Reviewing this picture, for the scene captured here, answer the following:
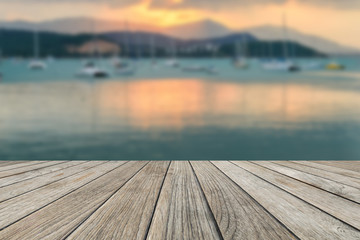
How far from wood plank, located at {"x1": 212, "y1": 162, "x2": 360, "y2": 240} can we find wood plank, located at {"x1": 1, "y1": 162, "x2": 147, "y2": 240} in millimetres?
692

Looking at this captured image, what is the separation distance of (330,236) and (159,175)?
102 cm

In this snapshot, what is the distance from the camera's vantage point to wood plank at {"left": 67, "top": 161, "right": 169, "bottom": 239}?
3.94ft

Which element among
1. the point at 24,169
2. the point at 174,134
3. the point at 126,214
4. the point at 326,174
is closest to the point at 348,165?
the point at 326,174

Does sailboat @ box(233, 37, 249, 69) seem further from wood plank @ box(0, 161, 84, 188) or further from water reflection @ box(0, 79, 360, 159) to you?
wood plank @ box(0, 161, 84, 188)

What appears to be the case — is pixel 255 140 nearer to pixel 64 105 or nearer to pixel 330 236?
pixel 330 236

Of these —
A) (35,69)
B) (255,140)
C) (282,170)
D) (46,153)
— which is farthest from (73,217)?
(35,69)

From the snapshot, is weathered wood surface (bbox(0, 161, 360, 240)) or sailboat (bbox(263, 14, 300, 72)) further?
sailboat (bbox(263, 14, 300, 72))

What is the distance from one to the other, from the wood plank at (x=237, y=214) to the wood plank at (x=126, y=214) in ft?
0.91

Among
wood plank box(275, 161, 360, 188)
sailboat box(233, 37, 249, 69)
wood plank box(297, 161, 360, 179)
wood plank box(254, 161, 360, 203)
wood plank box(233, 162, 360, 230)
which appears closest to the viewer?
wood plank box(233, 162, 360, 230)

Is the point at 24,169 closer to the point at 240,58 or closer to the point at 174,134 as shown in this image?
the point at 174,134

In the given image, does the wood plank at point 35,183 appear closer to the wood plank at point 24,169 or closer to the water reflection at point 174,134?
the wood plank at point 24,169

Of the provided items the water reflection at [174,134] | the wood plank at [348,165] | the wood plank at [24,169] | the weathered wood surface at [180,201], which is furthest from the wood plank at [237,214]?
the water reflection at [174,134]

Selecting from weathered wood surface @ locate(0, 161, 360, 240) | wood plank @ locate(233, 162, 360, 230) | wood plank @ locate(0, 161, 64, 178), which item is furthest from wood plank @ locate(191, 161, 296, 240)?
wood plank @ locate(0, 161, 64, 178)

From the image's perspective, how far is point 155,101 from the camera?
68.4ft
